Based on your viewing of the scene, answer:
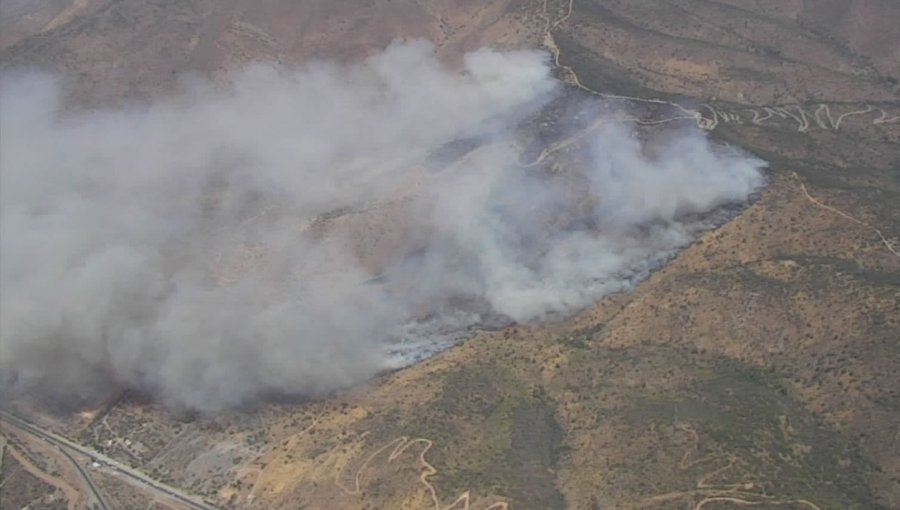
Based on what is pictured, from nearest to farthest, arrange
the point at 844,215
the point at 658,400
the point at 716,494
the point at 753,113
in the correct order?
the point at 716,494, the point at 658,400, the point at 844,215, the point at 753,113

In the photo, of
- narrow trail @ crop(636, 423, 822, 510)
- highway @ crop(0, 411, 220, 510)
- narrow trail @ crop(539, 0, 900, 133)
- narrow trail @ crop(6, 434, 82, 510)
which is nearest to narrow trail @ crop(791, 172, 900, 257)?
narrow trail @ crop(539, 0, 900, 133)

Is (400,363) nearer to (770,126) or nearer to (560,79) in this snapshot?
(560,79)

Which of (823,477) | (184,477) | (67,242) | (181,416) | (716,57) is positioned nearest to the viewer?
(823,477)

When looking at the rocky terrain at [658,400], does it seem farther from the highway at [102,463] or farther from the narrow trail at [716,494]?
the highway at [102,463]

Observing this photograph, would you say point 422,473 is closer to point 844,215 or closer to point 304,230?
point 304,230

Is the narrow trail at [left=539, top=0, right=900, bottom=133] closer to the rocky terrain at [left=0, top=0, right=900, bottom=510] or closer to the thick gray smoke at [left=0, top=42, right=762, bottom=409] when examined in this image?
the rocky terrain at [left=0, top=0, right=900, bottom=510]

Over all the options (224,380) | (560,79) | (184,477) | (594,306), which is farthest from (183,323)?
(560,79)

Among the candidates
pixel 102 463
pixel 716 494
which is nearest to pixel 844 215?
pixel 716 494
